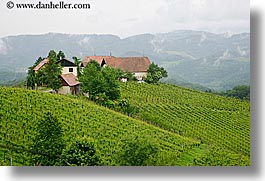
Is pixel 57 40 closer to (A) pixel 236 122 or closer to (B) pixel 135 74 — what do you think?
(B) pixel 135 74

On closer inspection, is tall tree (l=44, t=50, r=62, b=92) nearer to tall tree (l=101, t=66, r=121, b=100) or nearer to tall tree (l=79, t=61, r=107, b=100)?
tall tree (l=79, t=61, r=107, b=100)

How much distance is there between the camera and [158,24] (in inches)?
276

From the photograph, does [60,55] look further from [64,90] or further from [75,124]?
[75,124]

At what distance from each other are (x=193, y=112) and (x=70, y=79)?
1656 millimetres

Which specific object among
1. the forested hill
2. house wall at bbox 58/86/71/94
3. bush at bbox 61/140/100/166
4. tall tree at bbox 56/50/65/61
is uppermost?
tall tree at bbox 56/50/65/61

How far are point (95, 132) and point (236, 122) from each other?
1787 mm

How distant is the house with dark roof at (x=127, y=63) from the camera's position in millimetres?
7086

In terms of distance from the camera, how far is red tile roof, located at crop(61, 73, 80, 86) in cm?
698

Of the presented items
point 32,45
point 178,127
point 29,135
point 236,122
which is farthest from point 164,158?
point 32,45

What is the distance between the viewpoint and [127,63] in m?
7.18

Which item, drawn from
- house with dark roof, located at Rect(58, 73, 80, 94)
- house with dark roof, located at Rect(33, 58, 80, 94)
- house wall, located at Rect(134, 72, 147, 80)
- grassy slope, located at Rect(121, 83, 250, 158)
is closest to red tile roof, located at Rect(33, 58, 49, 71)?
house with dark roof, located at Rect(33, 58, 80, 94)

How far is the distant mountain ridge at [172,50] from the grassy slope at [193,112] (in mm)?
214

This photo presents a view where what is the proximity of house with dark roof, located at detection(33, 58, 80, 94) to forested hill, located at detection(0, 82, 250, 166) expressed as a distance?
10 cm

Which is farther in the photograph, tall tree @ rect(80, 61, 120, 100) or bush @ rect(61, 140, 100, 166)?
tall tree @ rect(80, 61, 120, 100)
